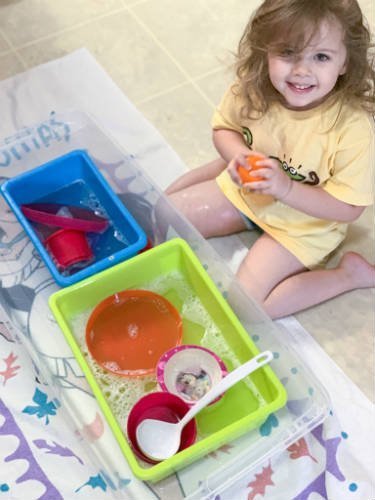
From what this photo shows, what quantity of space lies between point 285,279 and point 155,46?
63 cm

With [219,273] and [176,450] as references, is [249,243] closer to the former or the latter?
[219,273]

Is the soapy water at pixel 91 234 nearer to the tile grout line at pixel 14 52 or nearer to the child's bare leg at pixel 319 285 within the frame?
the child's bare leg at pixel 319 285

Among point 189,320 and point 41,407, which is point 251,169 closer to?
point 189,320

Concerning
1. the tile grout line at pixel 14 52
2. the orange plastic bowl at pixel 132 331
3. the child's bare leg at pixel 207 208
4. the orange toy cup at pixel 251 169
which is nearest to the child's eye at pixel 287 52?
the orange toy cup at pixel 251 169

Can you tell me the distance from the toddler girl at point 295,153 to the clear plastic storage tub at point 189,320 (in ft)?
0.17

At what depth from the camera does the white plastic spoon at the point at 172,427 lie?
2.71ft

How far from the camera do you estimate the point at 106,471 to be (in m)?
0.86

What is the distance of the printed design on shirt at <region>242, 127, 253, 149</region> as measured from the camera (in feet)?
3.16

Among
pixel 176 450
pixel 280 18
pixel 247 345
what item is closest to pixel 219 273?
pixel 247 345

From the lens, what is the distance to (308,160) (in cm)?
91

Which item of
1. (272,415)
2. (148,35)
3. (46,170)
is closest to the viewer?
(272,415)

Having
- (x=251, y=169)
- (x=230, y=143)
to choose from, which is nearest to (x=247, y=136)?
(x=230, y=143)

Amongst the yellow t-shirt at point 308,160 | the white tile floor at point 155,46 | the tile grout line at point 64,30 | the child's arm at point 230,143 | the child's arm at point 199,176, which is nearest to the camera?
the yellow t-shirt at point 308,160

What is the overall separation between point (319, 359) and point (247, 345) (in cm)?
14
